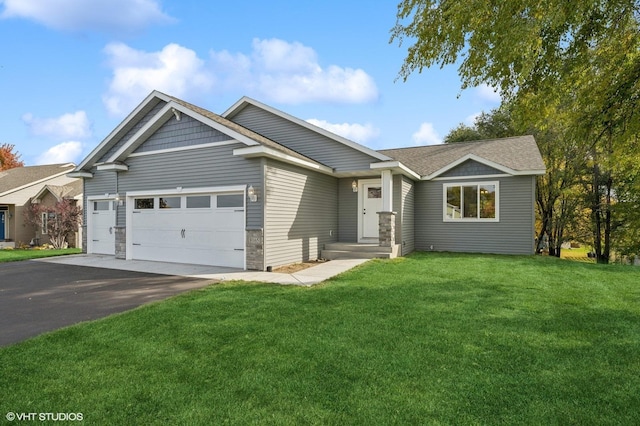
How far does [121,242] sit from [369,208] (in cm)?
890

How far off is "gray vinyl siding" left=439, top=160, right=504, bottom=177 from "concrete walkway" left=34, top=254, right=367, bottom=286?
5.70m

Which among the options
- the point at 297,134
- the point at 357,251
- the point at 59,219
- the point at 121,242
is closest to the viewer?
the point at 357,251

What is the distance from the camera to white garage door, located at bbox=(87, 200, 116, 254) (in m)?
13.5

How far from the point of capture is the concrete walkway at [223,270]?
27.2ft

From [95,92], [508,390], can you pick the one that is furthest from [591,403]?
[95,92]

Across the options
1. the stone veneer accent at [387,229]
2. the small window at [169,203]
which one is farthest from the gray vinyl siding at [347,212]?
the small window at [169,203]

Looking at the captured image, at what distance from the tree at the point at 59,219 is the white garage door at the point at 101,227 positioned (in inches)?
229

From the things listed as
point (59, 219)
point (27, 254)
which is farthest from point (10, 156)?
point (27, 254)

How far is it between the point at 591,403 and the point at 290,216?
28.0 feet

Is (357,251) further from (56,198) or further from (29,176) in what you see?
(29,176)

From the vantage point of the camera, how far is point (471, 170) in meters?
13.6

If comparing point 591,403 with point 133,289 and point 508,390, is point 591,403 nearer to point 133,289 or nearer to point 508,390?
point 508,390

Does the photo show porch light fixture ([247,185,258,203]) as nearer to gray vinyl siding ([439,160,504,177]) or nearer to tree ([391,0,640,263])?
tree ([391,0,640,263])

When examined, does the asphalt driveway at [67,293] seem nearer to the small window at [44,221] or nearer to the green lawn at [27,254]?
the green lawn at [27,254]
